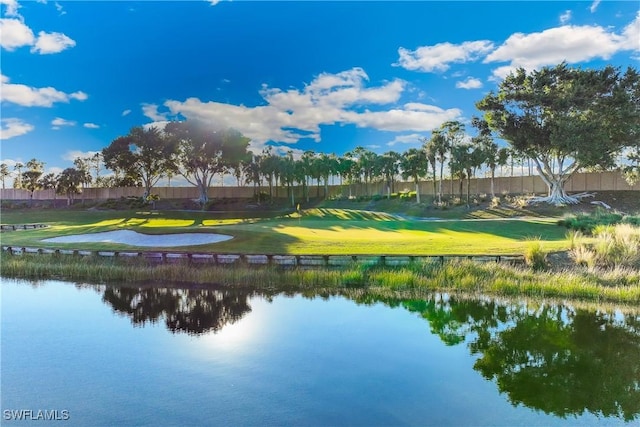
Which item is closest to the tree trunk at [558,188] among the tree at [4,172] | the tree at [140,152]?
the tree at [140,152]

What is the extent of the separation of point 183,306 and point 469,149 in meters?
38.6

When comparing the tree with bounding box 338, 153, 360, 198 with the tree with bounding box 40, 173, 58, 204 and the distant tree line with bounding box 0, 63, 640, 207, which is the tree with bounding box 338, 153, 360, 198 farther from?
the tree with bounding box 40, 173, 58, 204

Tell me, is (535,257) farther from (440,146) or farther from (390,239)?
(440,146)

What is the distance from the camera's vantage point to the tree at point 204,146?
57.0 metres

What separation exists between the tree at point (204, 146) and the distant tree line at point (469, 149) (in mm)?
122

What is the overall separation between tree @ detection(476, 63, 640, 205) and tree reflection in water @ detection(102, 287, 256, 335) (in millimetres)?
31322

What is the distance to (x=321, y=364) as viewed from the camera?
309 inches

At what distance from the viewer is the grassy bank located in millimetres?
12938

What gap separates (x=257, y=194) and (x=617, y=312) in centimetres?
5503

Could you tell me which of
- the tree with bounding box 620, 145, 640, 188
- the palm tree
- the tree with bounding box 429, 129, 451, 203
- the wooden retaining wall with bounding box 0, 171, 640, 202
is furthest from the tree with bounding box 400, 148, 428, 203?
the tree with bounding box 620, 145, 640, 188

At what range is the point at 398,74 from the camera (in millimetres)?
34812

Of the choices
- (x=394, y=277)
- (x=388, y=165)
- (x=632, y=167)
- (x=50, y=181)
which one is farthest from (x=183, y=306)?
(x=50, y=181)

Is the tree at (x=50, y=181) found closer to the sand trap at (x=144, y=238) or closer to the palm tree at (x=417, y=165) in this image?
the sand trap at (x=144, y=238)

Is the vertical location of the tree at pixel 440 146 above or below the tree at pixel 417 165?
above
